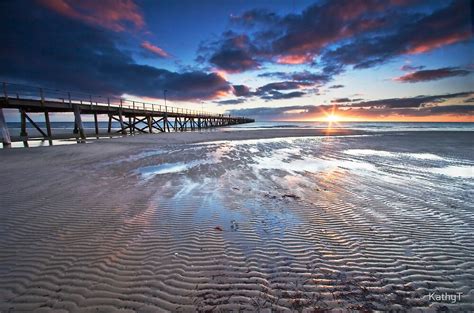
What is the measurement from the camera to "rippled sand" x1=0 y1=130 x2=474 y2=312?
2693mm

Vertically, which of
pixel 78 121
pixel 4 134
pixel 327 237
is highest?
pixel 78 121

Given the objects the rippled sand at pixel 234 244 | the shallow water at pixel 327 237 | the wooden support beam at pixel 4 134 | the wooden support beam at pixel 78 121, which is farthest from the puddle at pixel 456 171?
the wooden support beam at pixel 78 121

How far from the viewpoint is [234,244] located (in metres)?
3.90

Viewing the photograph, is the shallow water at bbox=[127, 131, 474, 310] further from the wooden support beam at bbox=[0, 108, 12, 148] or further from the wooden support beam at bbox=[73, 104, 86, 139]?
the wooden support beam at bbox=[73, 104, 86, 139]

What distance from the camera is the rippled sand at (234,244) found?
2693 mm

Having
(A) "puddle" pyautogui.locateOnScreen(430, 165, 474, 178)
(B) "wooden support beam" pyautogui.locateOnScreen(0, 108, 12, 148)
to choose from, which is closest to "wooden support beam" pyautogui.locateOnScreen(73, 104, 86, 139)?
(B) "wooden support beam" pyautogui.locateOnScreen(0, 108, 12, 148)

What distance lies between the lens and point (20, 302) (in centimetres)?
261

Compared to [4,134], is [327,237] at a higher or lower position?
lower

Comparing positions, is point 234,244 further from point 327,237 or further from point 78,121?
point 78,121

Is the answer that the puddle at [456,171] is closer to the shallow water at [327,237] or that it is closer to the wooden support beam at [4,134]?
the shallow water at [327,237]

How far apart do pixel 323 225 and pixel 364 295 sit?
1.90 meters

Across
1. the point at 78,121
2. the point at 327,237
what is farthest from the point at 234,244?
the point at 78,121

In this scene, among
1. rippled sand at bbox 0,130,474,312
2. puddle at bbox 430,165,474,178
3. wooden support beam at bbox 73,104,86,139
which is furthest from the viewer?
wooden support beam at bbox 73,104,86,139

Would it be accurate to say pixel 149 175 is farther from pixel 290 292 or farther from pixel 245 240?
pixel 290 292
